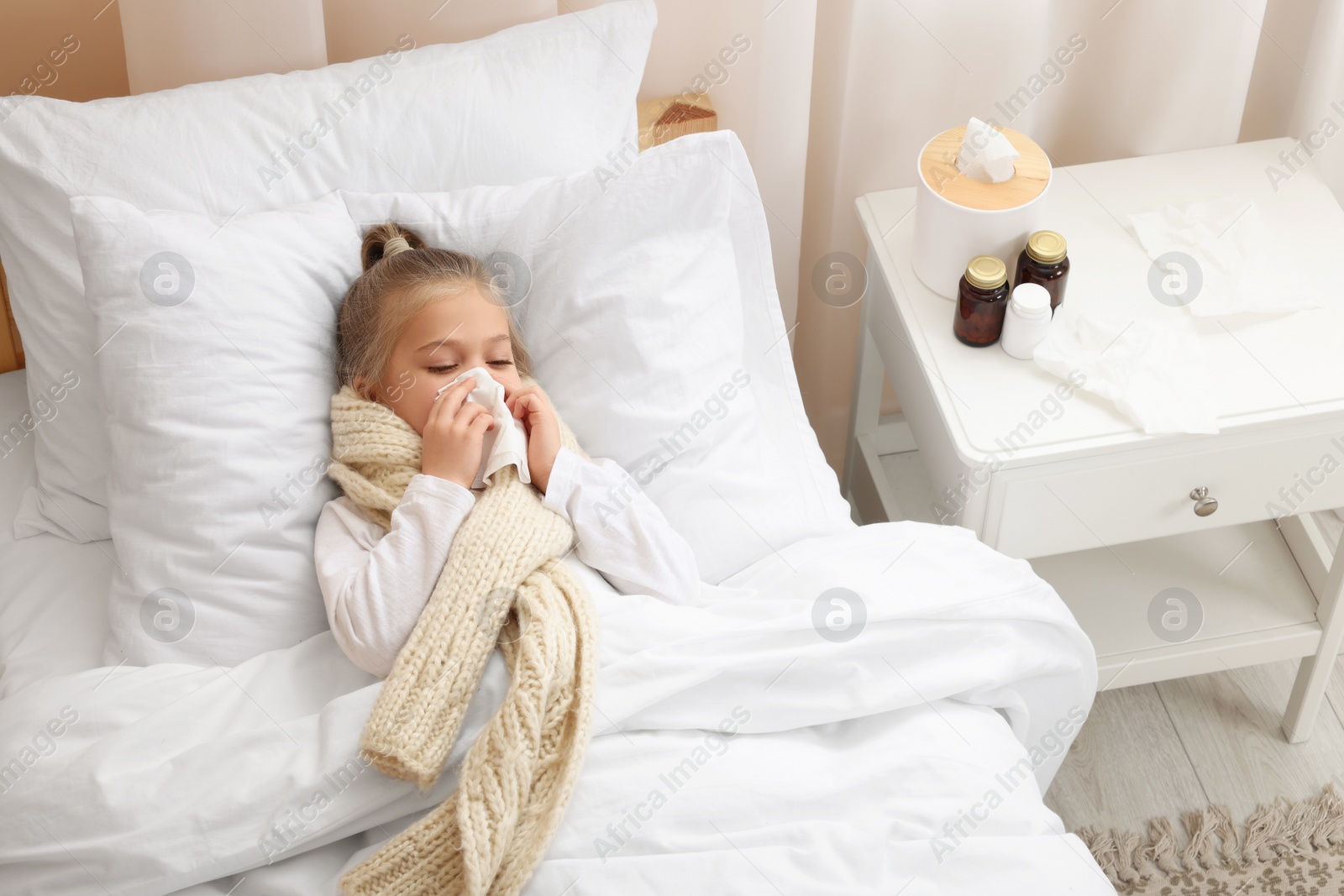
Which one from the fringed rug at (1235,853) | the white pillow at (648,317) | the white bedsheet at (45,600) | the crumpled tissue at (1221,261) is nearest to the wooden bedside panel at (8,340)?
the white bedsheet at (45,600)

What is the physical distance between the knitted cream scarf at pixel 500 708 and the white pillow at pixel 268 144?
33 cm

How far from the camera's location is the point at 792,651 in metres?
1.03

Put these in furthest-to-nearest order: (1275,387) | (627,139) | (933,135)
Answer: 1. (933,135)
2. (627,139)
3. (1275,387)

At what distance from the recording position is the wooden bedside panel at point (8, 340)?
1378 millimetres

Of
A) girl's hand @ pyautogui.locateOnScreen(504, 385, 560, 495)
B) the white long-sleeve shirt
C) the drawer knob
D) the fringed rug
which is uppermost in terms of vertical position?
girl's hand @ pyautogui.locateOnScreen(504, 385, 560, 495)

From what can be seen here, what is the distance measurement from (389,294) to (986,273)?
626 mm

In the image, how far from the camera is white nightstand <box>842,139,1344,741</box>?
124 cm

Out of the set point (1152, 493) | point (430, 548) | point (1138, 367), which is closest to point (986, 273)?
point (1138, 367)

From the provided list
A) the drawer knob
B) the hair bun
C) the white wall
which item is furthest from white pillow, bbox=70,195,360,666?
the drawer knob

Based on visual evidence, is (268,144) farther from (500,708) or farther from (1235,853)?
(1235,853)

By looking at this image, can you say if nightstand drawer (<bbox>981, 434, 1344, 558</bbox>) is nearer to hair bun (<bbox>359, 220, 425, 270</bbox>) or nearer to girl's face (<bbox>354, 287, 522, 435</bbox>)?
girl's face (<bbox>354, 287, 522, 435</bbox>)

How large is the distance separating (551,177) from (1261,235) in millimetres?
832

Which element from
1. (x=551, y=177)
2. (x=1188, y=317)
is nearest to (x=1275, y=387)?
(x=1188, y=317)

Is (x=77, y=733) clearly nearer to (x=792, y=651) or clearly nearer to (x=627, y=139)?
(x=792, y=651)
